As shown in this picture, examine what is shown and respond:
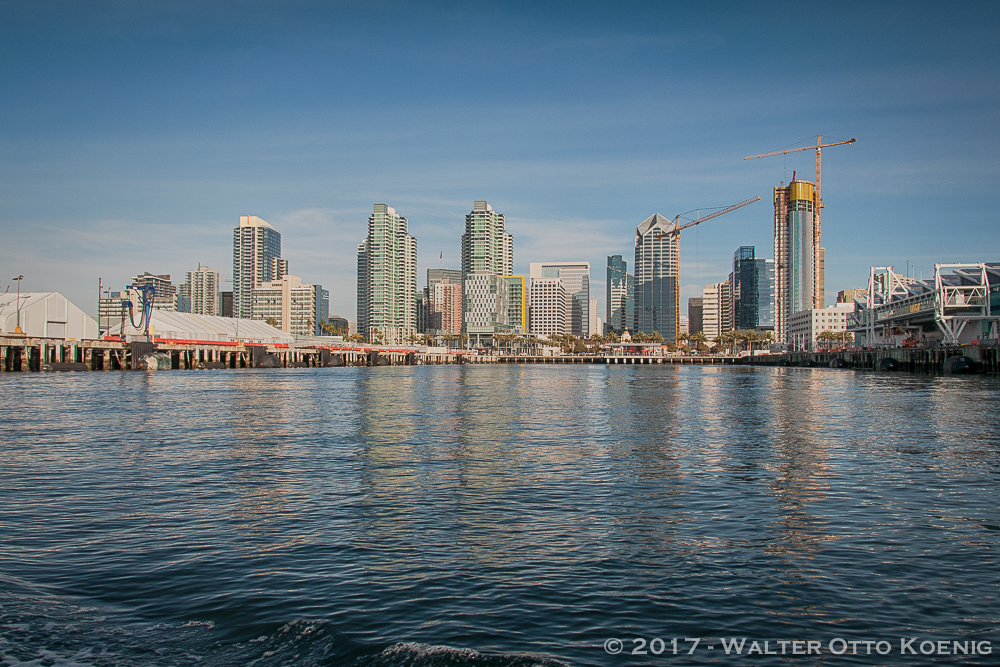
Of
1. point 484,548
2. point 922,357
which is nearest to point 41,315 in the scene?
point 484,548

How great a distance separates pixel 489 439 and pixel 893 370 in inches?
5532

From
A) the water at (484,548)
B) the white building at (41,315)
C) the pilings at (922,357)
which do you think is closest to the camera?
the water at (484,548)

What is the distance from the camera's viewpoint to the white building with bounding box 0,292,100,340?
128 metres

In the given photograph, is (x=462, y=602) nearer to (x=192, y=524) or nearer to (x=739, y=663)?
(x=739, y=663)

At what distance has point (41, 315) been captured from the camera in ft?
427

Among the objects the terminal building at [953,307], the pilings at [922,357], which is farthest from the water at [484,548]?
the terminal building at [953,307]

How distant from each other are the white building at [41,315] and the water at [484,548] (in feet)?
383

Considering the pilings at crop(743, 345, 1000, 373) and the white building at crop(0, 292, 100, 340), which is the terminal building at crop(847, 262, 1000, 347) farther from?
the white building at crop(0, 292, 100, 340)

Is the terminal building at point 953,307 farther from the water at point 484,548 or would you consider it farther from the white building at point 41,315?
the white building at point 41,315

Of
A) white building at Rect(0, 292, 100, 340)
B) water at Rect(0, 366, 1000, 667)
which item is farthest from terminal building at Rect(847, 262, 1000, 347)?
white building at Rect(0, 292, 100, 340)

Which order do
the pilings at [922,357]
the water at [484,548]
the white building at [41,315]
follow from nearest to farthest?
the water at [484,548] < the pilings at [922,357] < the white building at [41,315]

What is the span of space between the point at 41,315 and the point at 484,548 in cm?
14352

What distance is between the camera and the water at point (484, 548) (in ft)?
33.9

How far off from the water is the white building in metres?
117
